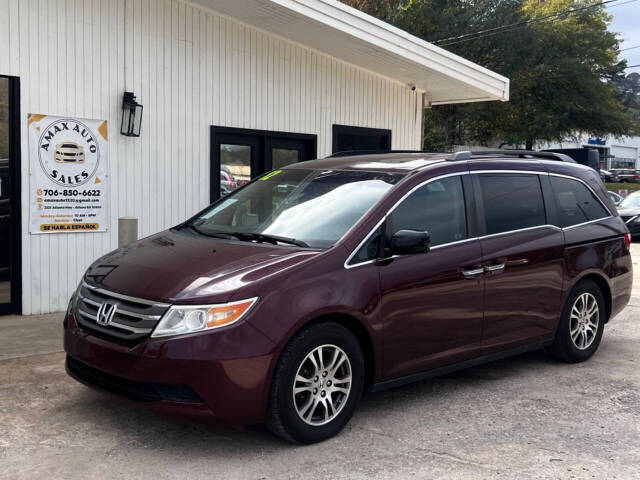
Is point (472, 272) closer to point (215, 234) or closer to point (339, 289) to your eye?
point (339, 289)

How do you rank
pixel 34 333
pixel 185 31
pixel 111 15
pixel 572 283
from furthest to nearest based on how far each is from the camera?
pixel 185 31, pixel 111 15, pixel 34 333, pixel 572 283

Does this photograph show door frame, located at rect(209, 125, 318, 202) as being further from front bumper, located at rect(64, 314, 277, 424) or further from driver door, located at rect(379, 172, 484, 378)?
front bumper, located at rect(64, 314, 277, 424)

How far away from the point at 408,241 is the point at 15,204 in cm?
485

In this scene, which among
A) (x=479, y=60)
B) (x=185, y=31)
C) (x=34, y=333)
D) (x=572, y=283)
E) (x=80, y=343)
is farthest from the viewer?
(x=479, y=60)

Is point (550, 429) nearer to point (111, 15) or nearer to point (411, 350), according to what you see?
point (411, 350)

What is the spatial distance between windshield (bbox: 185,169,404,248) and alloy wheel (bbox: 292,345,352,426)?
0.72m

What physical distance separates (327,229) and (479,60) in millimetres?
28538

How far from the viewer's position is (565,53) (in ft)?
108

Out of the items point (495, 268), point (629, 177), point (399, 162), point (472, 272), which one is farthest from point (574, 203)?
point (629, 177)

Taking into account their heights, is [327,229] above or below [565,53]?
below

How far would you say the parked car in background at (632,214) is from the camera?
17938mm

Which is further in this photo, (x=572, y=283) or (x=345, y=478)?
(x=572, y=283)

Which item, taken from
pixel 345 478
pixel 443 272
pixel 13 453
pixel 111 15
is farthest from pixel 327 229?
pixel 111 15

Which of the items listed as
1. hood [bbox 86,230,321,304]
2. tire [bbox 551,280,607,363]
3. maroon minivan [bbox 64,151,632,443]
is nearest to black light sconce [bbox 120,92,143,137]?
maroon minivan [bbox 64,151,632,443]
